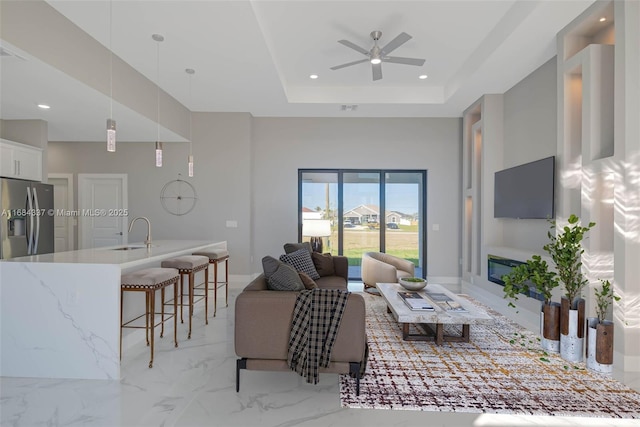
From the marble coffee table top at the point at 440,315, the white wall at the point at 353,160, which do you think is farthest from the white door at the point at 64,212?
the marble coffee table top at the point at 440,315

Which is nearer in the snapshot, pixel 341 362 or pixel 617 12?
pixel 341 362

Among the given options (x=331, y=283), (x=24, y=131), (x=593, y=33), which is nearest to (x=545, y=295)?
(x=331, y=283)

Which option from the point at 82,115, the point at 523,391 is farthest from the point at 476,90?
the point at 82,115

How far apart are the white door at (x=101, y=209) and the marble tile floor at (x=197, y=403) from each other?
163 inches

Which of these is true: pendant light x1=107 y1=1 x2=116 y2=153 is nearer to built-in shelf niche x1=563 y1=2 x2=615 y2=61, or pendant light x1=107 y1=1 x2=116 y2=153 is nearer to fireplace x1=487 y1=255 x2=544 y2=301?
built-in shelf niche x1=563 y1=2 x2=615 y2=61

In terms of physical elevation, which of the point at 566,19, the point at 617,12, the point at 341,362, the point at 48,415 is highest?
the point at 566,19

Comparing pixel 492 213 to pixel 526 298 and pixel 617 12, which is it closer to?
pixel 526 298

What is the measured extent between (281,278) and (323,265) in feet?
6.84

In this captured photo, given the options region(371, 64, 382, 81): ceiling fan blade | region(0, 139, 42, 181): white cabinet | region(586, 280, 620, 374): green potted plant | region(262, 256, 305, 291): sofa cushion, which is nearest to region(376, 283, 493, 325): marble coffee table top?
region(586, 280, 620, 374): green potted plant

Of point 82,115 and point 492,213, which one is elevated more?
point 82,115

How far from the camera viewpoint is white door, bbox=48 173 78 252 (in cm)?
620

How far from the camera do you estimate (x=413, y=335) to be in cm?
327

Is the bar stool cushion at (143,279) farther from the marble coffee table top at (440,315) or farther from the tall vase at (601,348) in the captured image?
the tall vase at (601,348)

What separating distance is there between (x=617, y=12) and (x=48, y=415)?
5.19 m
